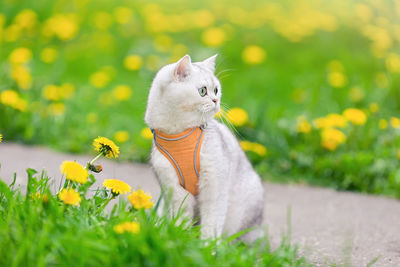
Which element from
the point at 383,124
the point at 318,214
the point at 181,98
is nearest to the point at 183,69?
the point at 181,98

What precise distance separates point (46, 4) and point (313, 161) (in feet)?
17.6

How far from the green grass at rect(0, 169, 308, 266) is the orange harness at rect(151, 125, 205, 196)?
399 mm

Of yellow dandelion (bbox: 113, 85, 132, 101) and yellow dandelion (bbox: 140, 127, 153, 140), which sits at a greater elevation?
yellow dandelion (bbox: 113, 85, 132, 101)

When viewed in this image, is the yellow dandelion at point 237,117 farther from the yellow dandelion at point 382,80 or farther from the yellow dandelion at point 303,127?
the yellow dandelion at point 382,80

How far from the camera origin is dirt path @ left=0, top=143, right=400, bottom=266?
106 inches

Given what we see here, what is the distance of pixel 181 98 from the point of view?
2.38 meters

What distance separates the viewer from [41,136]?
461cm

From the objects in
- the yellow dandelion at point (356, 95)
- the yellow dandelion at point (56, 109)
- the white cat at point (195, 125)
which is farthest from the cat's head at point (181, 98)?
the yellow dandelion at point (356, 95)

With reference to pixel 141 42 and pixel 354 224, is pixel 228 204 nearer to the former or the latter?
pixel 354 224

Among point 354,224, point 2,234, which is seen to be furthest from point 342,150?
point 2,234


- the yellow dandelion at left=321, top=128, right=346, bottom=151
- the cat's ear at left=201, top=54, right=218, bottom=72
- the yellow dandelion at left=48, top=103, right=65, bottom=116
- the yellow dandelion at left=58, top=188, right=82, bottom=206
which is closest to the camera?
the yellow dandelion at left=58, top=188, right=82, bottom=206

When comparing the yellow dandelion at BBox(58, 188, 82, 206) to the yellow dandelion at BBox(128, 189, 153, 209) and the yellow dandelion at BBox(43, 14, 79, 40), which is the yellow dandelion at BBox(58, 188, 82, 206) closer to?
the yellow dandelion at BBox(128, 189, 153, 209)

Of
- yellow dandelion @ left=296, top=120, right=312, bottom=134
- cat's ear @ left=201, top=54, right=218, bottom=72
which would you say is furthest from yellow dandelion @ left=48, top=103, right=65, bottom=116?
cat's ear @ left=201, top=54, right=218, bottom=72

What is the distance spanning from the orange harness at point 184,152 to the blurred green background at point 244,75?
1.43 ft
